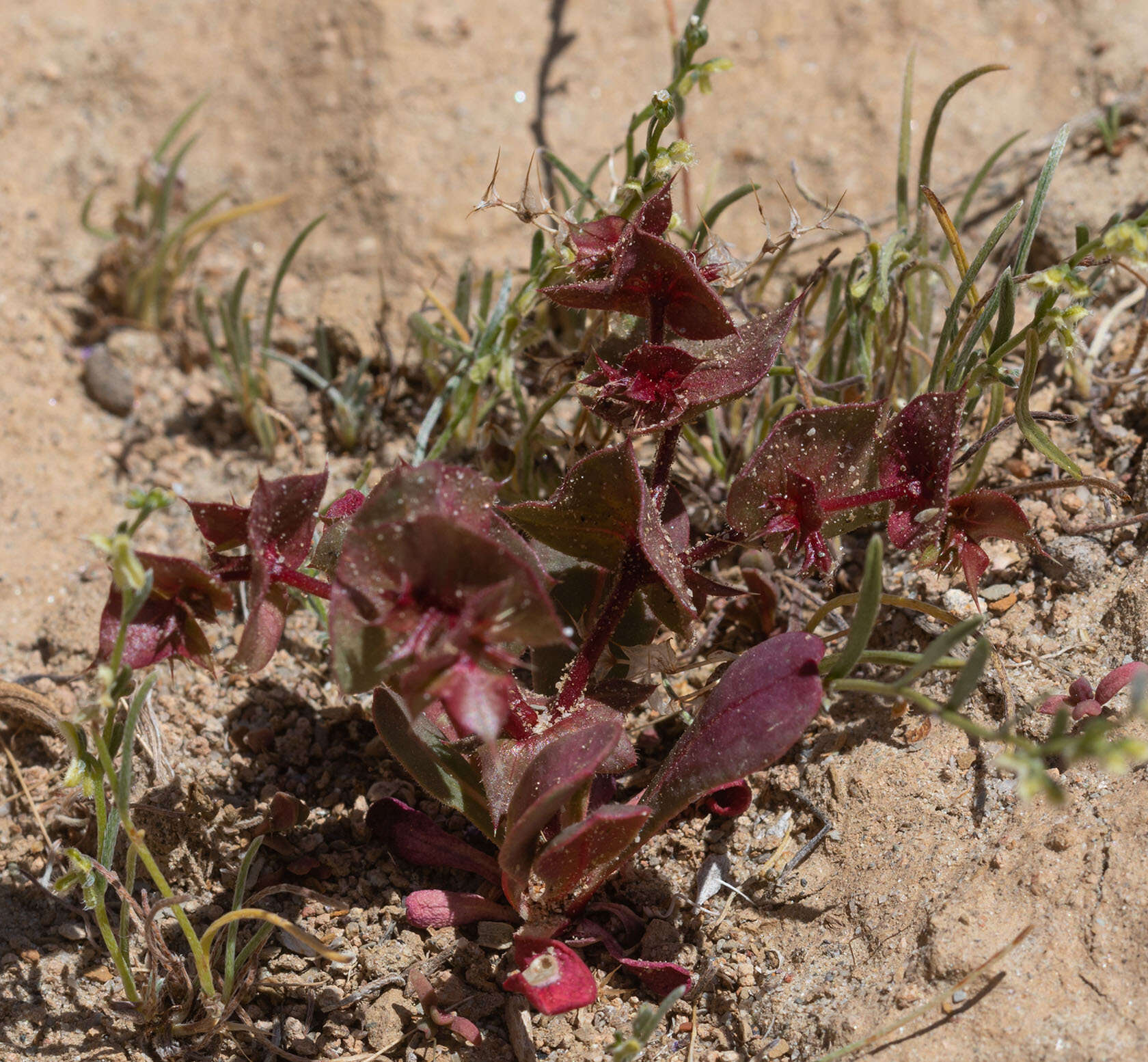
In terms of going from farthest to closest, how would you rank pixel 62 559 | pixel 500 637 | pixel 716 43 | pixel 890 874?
pixel 716 43
pixel 62 559
pixel 890 874
pixel 500 637

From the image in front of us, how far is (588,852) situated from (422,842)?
1.40ft

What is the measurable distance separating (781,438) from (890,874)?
756 millimetres

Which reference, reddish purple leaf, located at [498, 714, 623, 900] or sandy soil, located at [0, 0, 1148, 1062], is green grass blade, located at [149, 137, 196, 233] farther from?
reddish purple leaf, located at [498, 714, 623, 900]

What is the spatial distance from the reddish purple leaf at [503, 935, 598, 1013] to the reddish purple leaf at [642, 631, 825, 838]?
9.8 inches

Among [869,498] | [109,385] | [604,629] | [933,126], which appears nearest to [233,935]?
[604,629]

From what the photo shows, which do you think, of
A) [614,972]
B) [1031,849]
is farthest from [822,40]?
[614,972]

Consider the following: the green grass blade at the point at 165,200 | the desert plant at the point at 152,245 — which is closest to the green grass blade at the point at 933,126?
the desert plant at the point at 152,245

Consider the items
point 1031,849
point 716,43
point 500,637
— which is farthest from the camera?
point 716,43

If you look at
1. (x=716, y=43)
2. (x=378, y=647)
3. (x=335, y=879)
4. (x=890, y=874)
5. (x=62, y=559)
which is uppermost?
(x=716, y=43)

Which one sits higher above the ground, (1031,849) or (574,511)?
(574,511)

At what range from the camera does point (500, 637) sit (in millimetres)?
1342

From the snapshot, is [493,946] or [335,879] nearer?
[493,946]

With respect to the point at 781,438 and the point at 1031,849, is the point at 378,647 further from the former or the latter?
the point at 1031,849

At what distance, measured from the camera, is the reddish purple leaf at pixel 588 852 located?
1529 millimetres
